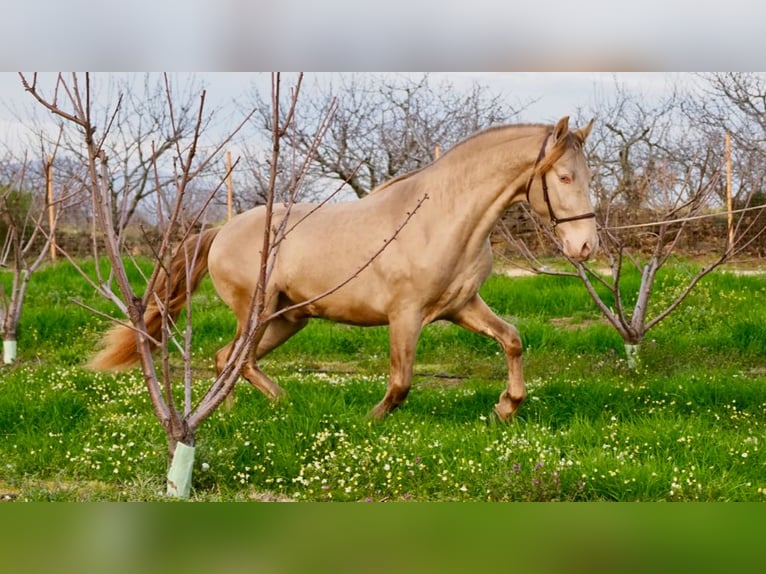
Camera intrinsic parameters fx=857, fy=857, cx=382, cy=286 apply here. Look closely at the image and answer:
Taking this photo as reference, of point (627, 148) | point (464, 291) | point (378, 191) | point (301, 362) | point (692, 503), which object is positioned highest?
point (627, 148)

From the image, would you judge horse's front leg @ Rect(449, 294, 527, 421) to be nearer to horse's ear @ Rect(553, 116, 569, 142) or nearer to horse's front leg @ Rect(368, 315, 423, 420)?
horse's front leg @ Rect(368, 315, 423, 420)

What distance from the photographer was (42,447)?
5.08 m

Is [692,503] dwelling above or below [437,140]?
below

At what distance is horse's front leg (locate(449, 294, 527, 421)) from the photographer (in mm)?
5148

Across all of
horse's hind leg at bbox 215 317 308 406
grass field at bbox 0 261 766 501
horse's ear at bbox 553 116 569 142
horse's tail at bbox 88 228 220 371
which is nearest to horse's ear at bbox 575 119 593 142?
horse's ear at bbox 553 116 569 142

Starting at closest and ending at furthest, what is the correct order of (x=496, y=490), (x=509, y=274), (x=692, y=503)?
(x=692, y=503) → (x=496, y=490) → (x=509, y=274)

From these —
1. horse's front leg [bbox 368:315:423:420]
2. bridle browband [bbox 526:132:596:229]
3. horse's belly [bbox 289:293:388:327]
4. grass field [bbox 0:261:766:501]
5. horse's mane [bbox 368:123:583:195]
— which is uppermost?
horse's mane [bbox 368:123:583:195]

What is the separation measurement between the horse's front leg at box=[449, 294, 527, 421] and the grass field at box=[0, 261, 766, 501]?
0.15m

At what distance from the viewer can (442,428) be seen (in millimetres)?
5020

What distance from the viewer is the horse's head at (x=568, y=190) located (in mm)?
4641

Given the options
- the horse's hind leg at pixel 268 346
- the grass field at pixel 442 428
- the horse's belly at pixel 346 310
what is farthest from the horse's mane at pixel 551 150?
the grass field at pixel 442 428

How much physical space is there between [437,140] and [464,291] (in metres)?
6.14

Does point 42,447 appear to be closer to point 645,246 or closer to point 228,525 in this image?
point 228,525

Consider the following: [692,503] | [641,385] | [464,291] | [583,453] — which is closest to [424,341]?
[641,385]
